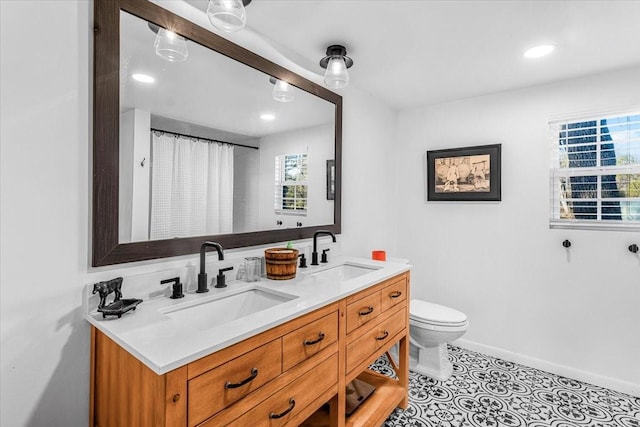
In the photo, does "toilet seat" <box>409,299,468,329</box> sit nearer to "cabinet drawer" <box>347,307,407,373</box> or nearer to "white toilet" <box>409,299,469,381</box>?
"white toilet" <box>409,299,469,381</box>

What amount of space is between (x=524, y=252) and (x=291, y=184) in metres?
2.00

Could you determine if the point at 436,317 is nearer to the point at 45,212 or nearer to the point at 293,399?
the point at 293,399

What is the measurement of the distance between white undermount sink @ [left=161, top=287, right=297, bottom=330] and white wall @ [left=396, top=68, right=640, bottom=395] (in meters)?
2.07

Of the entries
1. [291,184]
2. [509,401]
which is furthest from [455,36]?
[509,401]

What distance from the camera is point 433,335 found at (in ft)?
7.77

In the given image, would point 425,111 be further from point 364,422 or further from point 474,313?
point 364,422

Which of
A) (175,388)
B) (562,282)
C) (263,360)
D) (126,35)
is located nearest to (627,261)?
(562,282)

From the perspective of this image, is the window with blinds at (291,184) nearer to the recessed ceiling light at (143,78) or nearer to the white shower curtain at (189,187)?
the white shower curtain at (189,187)

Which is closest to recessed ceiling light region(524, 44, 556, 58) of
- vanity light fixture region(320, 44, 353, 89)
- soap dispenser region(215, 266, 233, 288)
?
vanity light fixture region(320, 44, 353, 89)

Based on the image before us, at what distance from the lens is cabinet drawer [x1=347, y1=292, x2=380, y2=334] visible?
1.53 m

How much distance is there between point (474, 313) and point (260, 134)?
2405 millimetres

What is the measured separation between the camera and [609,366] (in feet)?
7.60

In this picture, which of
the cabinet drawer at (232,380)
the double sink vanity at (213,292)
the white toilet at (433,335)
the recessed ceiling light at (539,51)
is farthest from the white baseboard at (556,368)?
the cabinet drawer at (232,380)

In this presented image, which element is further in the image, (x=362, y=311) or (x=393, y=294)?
(x=393, y=294)
